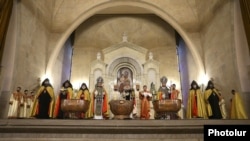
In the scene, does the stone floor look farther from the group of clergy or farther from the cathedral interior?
the group of clergy

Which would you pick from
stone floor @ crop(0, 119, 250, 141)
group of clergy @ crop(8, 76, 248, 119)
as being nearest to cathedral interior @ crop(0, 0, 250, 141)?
stone floor @ crop(0, 119, 250, 141)

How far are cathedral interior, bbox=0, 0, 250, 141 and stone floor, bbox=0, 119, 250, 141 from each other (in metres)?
0.02

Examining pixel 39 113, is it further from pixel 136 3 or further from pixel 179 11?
pixel 179 11

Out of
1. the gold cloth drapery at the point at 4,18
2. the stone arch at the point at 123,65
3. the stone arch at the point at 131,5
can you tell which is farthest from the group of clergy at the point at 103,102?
the stone arch at the point at 123,65

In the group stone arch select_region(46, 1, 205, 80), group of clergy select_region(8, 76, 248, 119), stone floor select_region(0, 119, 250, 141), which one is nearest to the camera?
stone floor select_region(0, 119, 250, 141)

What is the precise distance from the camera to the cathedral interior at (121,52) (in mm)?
5980

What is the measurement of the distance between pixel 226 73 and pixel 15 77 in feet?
27.0

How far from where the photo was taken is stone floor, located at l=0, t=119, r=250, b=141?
5895 millimetres

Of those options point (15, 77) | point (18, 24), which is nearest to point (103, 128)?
point (15, 77)

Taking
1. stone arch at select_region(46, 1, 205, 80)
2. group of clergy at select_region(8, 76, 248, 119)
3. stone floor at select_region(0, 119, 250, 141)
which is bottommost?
stone floor at select_region(0, 119, 250, 141)

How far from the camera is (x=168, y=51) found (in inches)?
581

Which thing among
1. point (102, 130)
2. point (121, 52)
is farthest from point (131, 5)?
point (102, 130)

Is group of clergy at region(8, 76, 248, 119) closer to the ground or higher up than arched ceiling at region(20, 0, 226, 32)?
closer to the ground

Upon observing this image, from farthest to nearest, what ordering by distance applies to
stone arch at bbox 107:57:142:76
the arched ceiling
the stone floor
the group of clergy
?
stone arch at bbox 107:57:142:76 → the arched ceiling → the group of clergy → the stone floor
